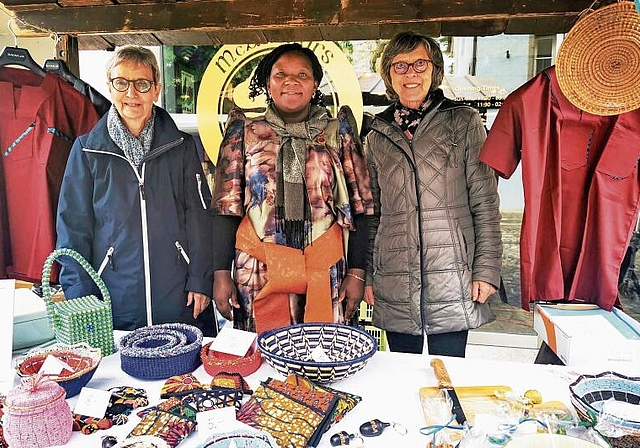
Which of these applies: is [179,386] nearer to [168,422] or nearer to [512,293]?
[168,422]

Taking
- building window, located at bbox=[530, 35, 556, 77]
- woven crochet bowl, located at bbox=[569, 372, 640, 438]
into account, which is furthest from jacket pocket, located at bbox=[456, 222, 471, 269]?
building window, located at bbox=[530, 35, 556, 77]

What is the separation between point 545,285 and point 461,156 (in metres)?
0.60

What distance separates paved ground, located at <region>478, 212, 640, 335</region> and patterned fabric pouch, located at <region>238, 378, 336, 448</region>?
8.60ft

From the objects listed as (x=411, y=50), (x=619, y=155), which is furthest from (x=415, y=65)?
(x=619, y=155)

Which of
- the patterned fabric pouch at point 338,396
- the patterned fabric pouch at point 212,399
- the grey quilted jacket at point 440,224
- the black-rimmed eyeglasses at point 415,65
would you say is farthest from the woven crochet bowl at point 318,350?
the black-rimmed eyeglasses at point 415,65

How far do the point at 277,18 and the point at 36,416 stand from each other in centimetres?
191

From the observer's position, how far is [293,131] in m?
1.93

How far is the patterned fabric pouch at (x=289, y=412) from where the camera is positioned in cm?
110

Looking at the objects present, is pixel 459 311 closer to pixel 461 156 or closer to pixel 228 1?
pixel 461 156

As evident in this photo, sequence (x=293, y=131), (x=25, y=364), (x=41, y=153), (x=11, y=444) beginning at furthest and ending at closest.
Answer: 1. (x=41, y=153)
2. (x=293, y=131)
3. (x=25, y=364)
4. (x=11, y=444)

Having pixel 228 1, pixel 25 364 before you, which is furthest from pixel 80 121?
pixel 25 364

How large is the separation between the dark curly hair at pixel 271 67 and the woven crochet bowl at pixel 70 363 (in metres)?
1.11

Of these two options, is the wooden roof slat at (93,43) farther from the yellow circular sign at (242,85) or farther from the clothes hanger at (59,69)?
the yellow circular sign at (242,85)

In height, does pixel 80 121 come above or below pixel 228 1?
below
